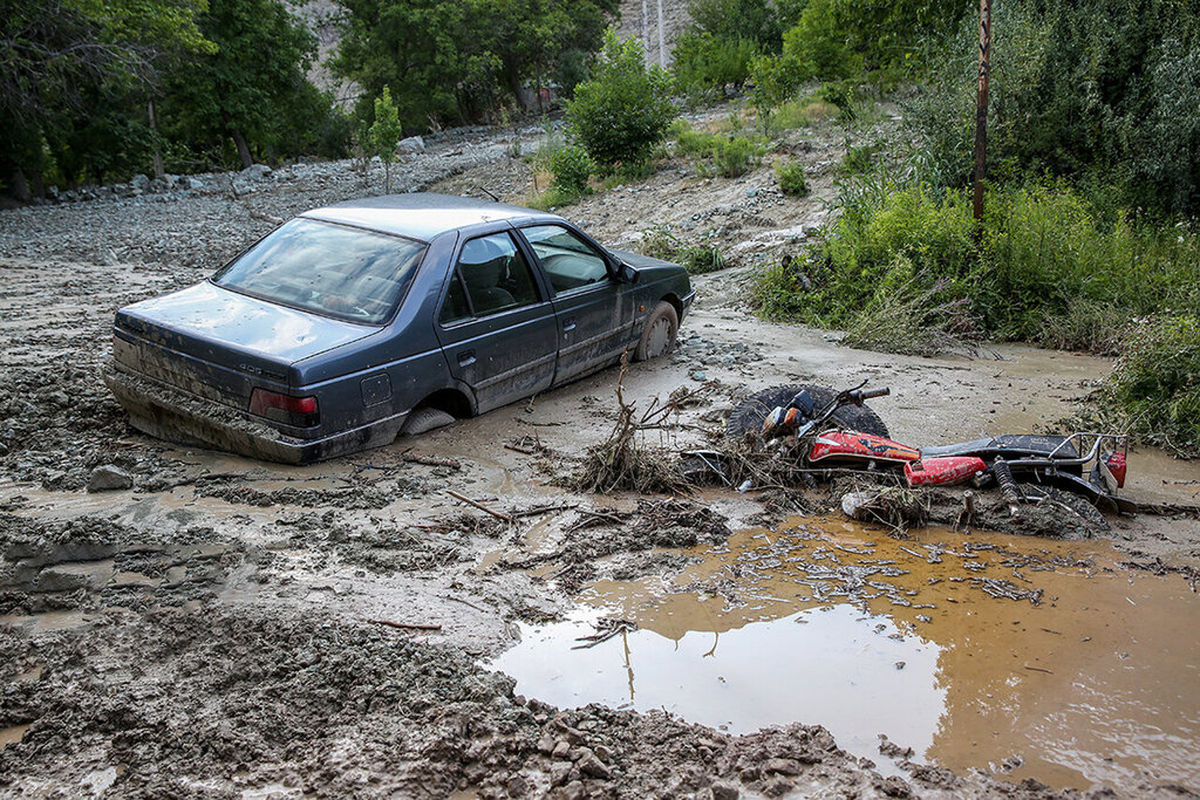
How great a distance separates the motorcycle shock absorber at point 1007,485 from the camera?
509cm

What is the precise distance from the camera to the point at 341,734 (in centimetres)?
304

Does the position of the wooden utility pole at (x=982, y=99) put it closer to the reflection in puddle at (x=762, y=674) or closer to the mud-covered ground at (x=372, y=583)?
the mud-covered ground at (x=372, y=583)

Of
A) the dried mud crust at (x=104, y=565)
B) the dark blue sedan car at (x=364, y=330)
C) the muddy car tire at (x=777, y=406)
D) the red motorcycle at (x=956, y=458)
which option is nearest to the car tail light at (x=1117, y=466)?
the red motorcycle at (x=956, y=458)

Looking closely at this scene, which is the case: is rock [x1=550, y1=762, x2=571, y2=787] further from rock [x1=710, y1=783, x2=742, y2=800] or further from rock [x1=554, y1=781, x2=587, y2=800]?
rock [x1=710, y1=783, x2=742, y2=800]

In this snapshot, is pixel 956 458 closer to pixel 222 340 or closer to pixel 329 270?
pixel 329 270

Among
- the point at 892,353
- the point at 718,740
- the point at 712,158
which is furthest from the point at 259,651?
the point at 712,158

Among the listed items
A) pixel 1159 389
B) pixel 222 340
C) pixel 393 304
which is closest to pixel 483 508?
pixel 393 304

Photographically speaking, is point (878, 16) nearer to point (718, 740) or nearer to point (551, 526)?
point (551, 526)

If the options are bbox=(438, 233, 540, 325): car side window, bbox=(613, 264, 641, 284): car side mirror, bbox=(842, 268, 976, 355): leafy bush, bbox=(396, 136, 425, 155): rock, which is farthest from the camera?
bbox=(396, 136, 425, 155): rock

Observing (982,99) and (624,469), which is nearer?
(624,469)

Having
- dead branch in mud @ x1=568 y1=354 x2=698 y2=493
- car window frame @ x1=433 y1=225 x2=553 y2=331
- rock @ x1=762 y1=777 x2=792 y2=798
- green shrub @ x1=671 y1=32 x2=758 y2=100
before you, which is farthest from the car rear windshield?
green shrub @ x1=671 y1=32 x2=758 y2=100

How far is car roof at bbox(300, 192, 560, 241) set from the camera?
6051 mm

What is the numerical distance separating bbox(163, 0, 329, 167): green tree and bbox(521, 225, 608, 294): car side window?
27.1m

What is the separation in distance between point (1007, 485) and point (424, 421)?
11.3ft
